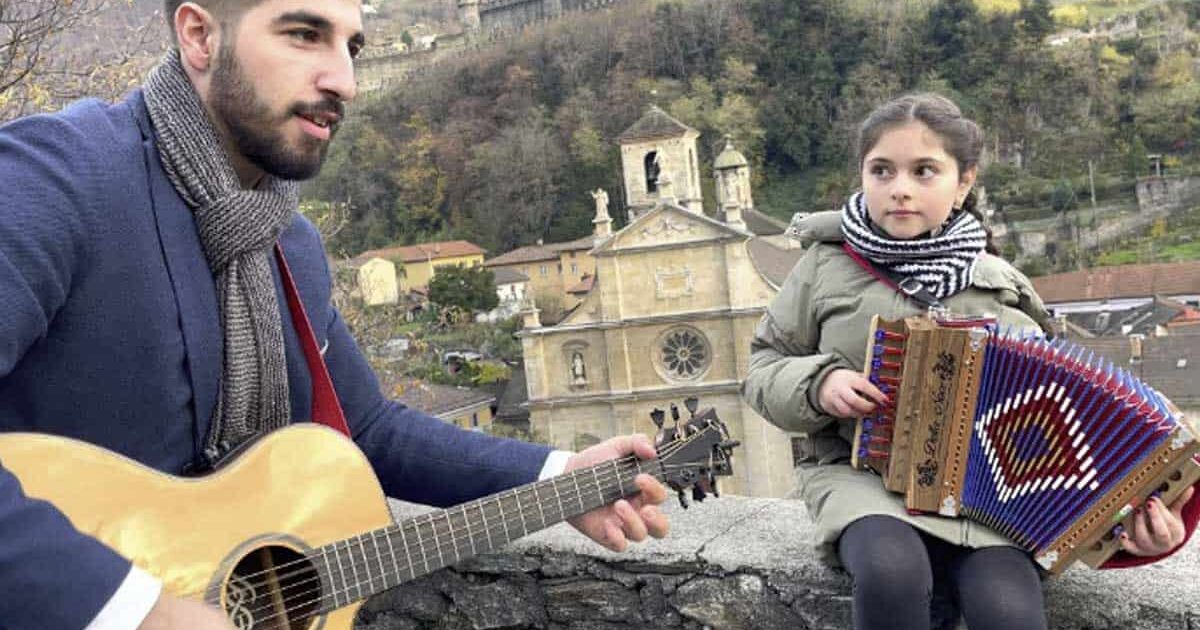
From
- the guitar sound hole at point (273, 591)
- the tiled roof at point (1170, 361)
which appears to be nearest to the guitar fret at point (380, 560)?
the guitar sound hole at point (273, 591)

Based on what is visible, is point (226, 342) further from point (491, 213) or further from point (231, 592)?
point (491, 213)

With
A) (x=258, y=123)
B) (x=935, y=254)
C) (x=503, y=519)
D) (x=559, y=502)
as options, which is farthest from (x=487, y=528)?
(x=935, y=254)

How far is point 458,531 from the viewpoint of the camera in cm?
196

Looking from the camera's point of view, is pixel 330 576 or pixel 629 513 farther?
pixel 629 513

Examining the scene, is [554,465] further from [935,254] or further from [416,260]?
[416,260]

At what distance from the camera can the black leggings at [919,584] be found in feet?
6.08

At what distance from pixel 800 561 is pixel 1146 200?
4312 centimetres

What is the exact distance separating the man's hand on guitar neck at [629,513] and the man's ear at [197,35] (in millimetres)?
977

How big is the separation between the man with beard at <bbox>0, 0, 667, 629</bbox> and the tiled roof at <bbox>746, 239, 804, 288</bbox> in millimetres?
25771

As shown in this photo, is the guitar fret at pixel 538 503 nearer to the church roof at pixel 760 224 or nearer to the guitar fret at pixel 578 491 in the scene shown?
the guitar fret at pixel 578 491

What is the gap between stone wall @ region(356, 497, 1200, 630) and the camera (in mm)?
2016

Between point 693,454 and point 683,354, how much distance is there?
91.7 feet

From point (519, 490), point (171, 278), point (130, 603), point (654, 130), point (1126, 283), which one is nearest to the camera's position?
point (130, 603)

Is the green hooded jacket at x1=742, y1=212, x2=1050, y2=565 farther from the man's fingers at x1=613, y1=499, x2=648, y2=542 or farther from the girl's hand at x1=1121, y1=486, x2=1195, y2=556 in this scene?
the man's fingers at x1=613, y1=499, x2=648, y2=542
